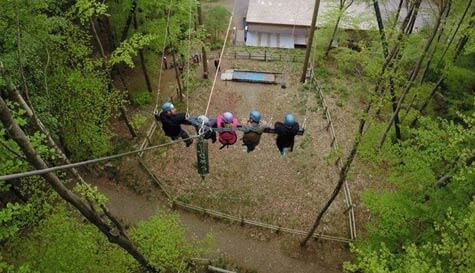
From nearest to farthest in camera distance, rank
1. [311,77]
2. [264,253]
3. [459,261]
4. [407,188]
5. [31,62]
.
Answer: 1. [459,261]
2. [31,62]
3. [407,188]
4. [264,253]
5. [311,77]

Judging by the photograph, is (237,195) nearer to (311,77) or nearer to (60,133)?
(60,133)

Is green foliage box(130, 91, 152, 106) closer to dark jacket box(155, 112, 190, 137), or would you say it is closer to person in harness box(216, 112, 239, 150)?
dark jacket box(155, 112, 190, 137)

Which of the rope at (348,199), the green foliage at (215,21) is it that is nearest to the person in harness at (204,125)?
the rope at (348,199)

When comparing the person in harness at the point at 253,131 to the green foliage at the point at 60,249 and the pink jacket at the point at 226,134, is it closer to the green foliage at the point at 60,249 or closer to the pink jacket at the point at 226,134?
the pink jacket at the point at 226,134

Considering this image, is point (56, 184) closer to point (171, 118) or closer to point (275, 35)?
point (171, 118)

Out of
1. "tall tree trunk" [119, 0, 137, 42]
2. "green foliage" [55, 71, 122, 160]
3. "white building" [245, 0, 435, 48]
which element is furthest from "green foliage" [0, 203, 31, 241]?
"white building" [245, 0, 435, 48]

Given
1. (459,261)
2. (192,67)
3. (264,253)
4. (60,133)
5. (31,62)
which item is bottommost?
(264,253)

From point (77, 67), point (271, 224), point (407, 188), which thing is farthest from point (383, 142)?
point (77, 67)
